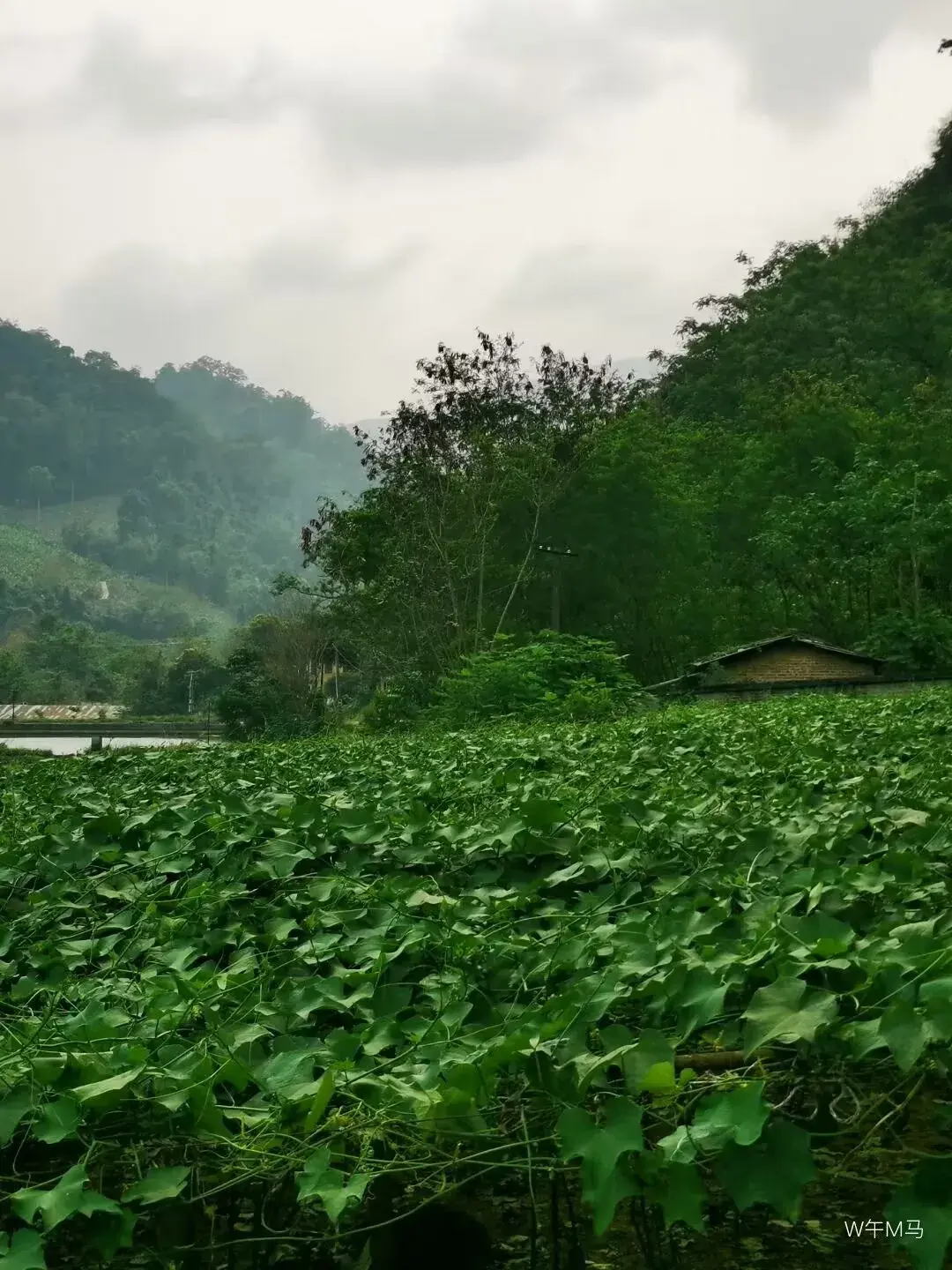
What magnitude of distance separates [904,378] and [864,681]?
1358 centimetres

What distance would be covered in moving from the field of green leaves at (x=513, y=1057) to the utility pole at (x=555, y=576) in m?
25.5

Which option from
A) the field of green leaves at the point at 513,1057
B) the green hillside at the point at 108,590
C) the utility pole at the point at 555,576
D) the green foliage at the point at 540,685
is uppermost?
the green hillside at the point at 108,590

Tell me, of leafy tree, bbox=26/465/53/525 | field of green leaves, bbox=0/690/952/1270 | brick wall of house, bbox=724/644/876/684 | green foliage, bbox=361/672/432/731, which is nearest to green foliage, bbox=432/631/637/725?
green foliage, bbox=361/672/432/731

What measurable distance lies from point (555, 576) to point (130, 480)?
12404 centimetres

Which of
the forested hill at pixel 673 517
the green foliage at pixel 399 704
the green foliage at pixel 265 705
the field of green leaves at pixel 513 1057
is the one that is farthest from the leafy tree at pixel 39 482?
the field of green leaves at pixel 513 1057

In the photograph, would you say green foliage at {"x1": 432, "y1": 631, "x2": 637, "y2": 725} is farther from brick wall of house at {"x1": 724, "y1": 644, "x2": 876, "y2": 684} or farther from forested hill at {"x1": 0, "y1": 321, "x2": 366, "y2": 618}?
forested hill at {"x1": 0, "y1": 321, "x2": 366, "y2": 618}

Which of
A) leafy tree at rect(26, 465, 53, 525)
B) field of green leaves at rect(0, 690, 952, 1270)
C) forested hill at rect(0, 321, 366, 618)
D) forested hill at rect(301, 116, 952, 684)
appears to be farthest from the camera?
leafy tree at rect(26, 465, 53, 525)

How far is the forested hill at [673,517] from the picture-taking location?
27344 mm

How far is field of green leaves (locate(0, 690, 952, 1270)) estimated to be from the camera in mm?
1520

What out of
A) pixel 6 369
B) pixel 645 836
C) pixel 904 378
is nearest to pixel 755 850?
pixel 645 836

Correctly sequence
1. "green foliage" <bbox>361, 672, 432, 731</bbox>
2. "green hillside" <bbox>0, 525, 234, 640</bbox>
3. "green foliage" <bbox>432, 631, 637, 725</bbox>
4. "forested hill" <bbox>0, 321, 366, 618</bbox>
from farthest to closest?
"forested hill" <bbox>0, 321, 366, 618</bbox>
"green hillside" <bbox>0, 525, 234, 640</bbox>
"green foliage" <bbox>361, 672, 432, 731</bbox>
"green foliage" <bbox>432, 631, 637, 725</bbox>

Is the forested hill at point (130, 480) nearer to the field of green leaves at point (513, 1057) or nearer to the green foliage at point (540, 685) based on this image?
the green foliage at point (540, 685)

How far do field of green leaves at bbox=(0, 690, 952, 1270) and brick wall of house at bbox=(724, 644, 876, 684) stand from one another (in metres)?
22.5

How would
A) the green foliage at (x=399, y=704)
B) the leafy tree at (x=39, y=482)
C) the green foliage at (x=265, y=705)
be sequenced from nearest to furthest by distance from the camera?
the green foliage at (x=399, y=704) < the green foliage at (x=265, y=705) < the leafy tree at (x=39, y=482)
